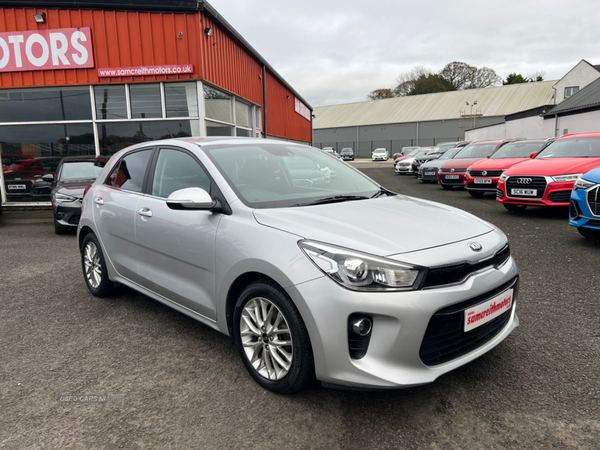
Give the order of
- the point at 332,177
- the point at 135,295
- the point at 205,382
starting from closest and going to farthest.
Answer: the point at 205,382, the point at 332,177, the point at 135,295

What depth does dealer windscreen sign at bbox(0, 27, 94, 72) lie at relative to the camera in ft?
37.3

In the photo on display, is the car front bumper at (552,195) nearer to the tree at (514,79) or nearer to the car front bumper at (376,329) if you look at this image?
the car front bumper at (376,329)

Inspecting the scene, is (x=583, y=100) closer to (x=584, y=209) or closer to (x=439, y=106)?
(x=584, y=209)

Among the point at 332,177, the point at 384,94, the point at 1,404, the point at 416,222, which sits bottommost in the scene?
Answer: the point at 1,404

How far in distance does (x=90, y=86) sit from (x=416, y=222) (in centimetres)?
1183

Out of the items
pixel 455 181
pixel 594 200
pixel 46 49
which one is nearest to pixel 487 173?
pixel 455 181

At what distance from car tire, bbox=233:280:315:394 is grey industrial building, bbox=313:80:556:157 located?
53116 millimetres

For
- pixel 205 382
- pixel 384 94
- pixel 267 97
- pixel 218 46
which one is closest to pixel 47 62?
pixel 218 46

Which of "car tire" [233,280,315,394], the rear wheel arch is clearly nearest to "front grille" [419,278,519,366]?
"car tire" [233,280,315,394]

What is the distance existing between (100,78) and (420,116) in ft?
167

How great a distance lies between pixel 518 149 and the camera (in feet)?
40.9

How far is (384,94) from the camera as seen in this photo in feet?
245

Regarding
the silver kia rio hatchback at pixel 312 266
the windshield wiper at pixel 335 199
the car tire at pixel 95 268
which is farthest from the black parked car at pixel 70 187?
the windshield wiper at pixel 335 199

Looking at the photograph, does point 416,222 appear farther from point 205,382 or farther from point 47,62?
point 47,62
